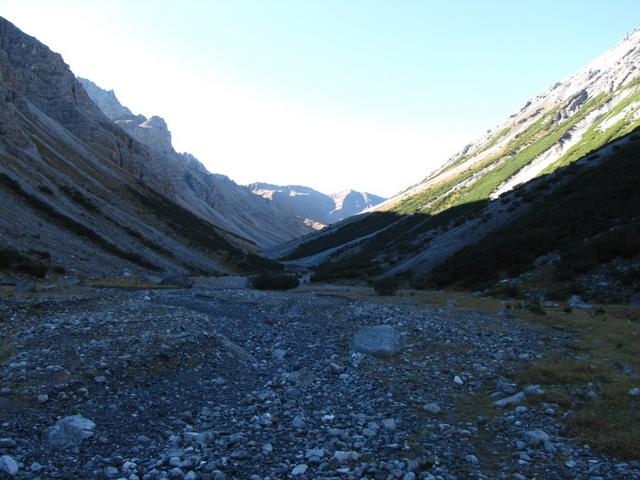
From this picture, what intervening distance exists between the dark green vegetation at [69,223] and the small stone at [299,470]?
4823 cm

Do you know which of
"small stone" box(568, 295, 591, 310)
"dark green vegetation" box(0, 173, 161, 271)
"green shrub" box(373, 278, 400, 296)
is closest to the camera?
"small stone" box(568, 295, 591, 310)

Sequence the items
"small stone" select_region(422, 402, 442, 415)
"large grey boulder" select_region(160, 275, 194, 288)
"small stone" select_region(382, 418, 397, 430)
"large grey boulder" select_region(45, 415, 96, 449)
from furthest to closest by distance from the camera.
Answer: "large grey boulder" select_region(160, 275, 194, 288) → "small stone" select_region(422, 402, 442, 415) → "small stone" select_region(382, 418, 397, 430) → "large grey boulder" select_region(45, 415, 96, 449)

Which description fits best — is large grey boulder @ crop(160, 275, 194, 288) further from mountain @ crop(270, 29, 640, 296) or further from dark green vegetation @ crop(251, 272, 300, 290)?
mountain @ crop(270, 29, 640, 296)

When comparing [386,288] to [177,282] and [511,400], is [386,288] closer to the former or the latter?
[177,282]

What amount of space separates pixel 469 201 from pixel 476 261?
53.9m

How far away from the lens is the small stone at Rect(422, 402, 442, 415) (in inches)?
419

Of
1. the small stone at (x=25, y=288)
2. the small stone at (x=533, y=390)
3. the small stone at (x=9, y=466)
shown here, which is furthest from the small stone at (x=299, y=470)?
the small stone at (x=25, y=288)

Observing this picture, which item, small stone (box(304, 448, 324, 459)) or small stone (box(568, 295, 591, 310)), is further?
small stone (box(568, 295, 591, 310))

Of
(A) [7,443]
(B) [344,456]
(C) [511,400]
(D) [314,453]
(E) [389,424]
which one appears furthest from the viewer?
(C) [511,400]

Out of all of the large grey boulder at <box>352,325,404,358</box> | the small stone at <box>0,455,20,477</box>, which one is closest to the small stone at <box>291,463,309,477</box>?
the small stone at <box>0,455,20,477</box>

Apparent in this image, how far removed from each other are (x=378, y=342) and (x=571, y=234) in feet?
87.2

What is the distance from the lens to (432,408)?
10.7 metres

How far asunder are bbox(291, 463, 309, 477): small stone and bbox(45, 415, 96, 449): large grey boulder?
4413 mm

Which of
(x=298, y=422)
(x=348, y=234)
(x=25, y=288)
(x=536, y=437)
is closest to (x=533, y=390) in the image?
(x=536, y=437)
